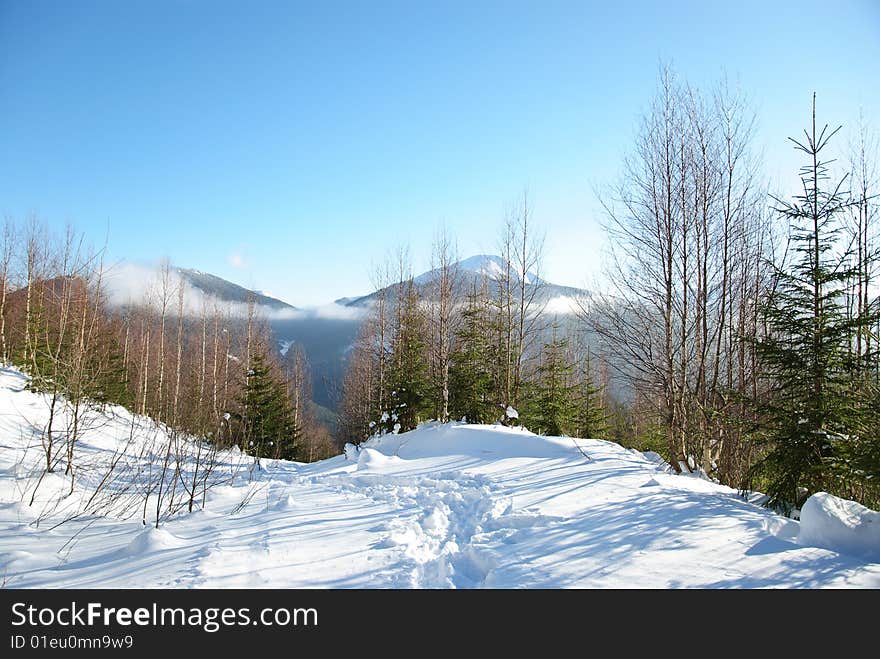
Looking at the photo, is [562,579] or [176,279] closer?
[562,579]

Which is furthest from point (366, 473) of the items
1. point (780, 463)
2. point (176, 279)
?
point (176, 279)

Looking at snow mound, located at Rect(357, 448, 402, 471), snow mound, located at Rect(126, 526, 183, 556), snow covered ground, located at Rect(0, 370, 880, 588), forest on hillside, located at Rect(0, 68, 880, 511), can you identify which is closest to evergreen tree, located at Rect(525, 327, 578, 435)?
forest on hillside, located at Rect(0, 68, 880, 511)

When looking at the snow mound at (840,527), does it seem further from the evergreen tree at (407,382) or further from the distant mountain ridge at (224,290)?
the distant mountain ridge at (224,290)

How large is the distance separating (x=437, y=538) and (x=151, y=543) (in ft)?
9.27

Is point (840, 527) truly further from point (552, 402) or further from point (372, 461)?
point (552, 402)

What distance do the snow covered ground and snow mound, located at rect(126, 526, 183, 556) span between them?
0.5 inches

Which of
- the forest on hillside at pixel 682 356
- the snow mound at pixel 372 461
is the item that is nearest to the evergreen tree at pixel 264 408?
the forest on hillside at pixel 682 356

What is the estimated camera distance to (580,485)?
590cm

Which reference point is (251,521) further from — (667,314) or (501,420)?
(501,420)

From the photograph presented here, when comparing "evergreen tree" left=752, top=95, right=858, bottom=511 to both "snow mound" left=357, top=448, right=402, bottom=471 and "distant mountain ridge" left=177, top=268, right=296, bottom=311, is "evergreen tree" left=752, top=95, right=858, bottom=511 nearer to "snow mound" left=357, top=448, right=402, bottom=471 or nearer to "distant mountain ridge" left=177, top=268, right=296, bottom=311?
"snow mound" left=357, top=448, right=402, bottom=471

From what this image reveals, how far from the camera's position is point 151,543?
370 cm

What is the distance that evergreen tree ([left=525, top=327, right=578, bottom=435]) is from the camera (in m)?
15.0

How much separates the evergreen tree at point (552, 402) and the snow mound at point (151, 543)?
12577mm

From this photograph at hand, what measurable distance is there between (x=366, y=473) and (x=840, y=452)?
7.69 meters
